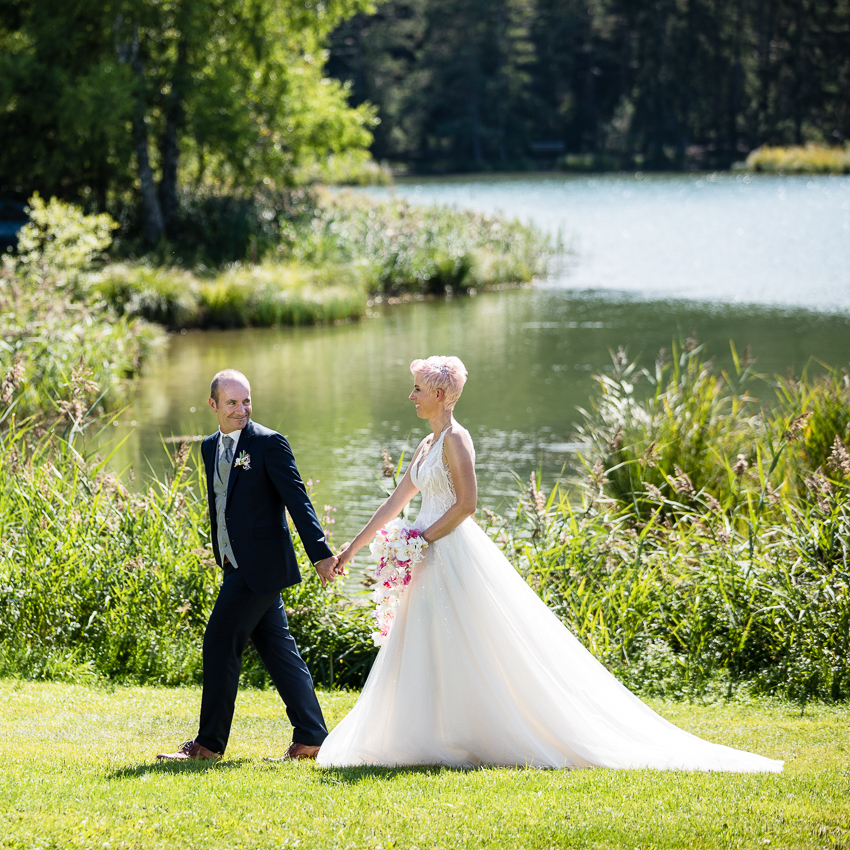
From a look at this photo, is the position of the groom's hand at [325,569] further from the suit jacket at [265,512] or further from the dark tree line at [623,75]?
the dark tree line at [623,75]

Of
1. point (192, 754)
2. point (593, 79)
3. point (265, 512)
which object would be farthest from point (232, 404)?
point (593, 79)

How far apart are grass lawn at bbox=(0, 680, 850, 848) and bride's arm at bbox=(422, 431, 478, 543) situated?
1025 millimetres

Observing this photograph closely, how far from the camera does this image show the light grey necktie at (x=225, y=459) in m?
4.80

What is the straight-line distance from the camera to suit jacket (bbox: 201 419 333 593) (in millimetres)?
4680

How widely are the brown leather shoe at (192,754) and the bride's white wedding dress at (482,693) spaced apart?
469mm

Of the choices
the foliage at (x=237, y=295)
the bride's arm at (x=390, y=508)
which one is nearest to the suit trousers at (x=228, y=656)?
the bride's arm at (x=390, y=508)

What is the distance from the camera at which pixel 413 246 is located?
1040 inches

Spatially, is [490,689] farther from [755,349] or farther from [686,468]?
[755,349]

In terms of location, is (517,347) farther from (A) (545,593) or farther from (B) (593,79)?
(B) (593,79)

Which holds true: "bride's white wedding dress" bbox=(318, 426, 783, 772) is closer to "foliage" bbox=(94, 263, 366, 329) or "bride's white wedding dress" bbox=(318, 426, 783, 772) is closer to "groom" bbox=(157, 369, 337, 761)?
"groom" bbox=(157, 369, 337, 761)

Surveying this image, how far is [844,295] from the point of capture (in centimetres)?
2453

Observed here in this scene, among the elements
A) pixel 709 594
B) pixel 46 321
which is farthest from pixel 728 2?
pixel 709 594

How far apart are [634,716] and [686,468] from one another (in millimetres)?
4662

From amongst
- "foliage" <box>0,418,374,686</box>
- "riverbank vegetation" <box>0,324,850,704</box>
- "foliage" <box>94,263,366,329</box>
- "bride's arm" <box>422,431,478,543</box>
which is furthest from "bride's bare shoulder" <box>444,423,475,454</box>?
"foliage" <box>94,263,366,329</box>
